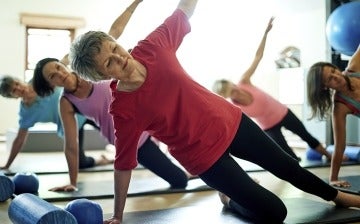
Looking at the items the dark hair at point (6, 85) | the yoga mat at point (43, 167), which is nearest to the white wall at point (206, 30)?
the yoga mat at point (43, 167)

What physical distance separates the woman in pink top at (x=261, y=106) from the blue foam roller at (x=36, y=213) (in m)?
1.97

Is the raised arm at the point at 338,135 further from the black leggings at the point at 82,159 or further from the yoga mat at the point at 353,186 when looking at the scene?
the black leggings at the point at 82,159

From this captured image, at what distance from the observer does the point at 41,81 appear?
2826 millimetres

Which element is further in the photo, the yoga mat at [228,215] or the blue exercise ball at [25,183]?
the blue exercise ball at [25,183]

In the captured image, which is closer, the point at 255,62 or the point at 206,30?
the point at 255,62

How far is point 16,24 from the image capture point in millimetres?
7934

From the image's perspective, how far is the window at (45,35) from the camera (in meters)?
8.02

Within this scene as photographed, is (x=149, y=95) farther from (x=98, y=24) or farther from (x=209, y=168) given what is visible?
(x=98, y=24)

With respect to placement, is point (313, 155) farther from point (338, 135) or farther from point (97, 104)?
point (97, 104)

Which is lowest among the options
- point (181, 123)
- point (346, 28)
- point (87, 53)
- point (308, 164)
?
point (308, 164)

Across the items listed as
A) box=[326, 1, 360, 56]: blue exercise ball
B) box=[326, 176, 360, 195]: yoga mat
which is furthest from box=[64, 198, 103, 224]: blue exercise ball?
box=[326, 1, 360, 56]: blue exercise ball

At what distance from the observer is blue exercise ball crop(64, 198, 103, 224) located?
1.85m

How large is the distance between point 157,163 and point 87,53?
1.59 meters

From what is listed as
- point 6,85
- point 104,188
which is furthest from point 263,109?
point 6,85
